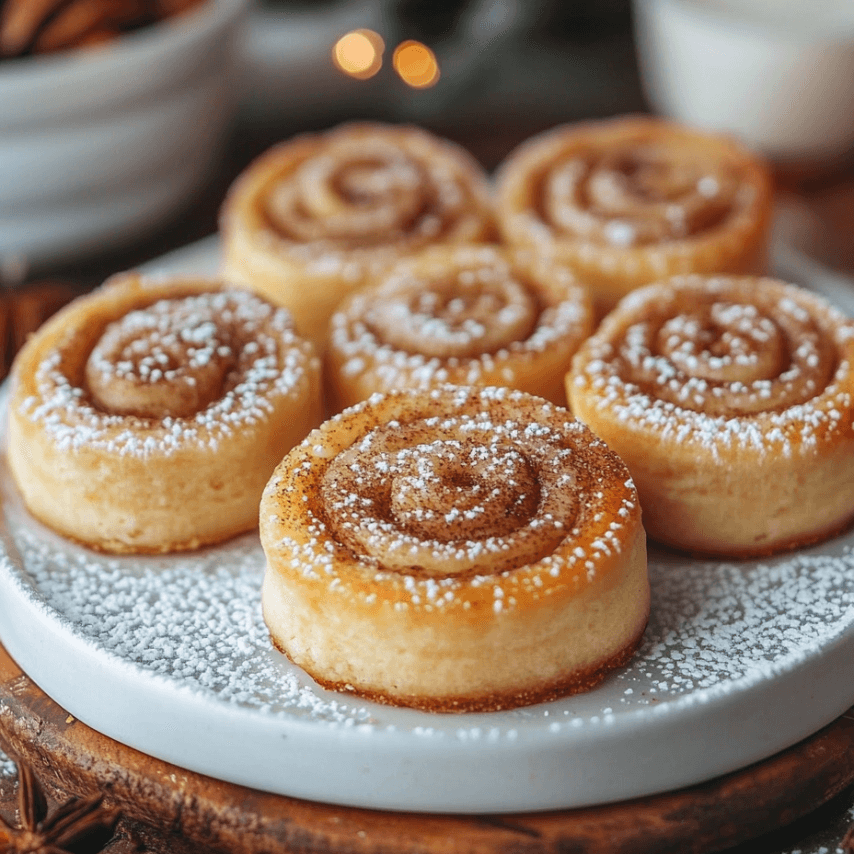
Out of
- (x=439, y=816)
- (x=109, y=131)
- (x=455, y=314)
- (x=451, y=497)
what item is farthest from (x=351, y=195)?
(x=439, y=816)

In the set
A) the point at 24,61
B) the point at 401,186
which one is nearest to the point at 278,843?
the point at 401,186

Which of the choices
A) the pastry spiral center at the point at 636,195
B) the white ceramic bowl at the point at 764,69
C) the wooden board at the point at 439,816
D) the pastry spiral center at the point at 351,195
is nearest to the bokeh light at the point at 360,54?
the white ceramic bowl at the point at 764,69

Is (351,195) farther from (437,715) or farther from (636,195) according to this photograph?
(437,715)

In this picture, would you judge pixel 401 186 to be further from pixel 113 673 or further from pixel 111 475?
pixel 113 673

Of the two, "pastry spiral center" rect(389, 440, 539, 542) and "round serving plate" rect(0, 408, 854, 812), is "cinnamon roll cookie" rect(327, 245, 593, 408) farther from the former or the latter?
"round serving plate" rect(0, 408, 854, 812)

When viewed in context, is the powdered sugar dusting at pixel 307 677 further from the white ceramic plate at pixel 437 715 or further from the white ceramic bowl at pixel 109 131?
the white ceramic bowl at pixel 109 131

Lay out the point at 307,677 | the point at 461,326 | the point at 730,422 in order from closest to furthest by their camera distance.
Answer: the point at 307,677 → the point at 730,422 → the point at 461,326
